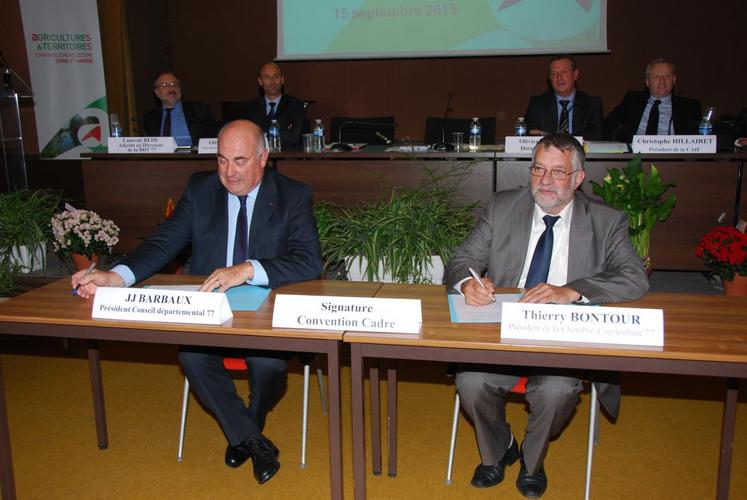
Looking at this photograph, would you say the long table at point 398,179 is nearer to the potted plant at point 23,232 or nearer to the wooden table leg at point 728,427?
the potted plant at point 23,232

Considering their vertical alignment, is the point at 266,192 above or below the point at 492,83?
below

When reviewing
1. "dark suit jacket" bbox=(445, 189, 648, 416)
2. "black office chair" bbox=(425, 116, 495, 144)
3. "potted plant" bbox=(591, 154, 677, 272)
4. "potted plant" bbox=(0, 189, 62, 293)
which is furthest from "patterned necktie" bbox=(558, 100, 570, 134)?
"potted plant" bbox=(0, 189, 62, 293)

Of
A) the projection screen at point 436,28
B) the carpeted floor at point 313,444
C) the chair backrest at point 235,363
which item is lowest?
the carpeted floor at point 313,444

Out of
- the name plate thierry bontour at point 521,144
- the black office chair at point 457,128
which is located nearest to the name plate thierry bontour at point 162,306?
the name plate thierry bontour at point 521,144

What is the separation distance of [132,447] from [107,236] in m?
2.03

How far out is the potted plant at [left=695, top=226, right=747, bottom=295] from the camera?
3.66 m

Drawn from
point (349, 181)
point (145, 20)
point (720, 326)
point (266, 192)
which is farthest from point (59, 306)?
point (145, 20)

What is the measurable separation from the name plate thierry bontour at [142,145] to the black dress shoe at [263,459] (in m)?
2.84

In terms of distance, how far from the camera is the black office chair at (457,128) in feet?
17.0

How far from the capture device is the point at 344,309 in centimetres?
166

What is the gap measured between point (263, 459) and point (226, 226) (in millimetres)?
829

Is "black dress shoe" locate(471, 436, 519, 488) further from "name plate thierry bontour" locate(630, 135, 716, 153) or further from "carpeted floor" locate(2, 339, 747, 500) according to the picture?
"name plate thierry bontour" locate(630, 135, 716, 153)

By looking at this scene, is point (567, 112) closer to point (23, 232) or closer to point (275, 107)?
point (275, 107)

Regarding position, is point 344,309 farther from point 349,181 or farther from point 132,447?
point 349,181
